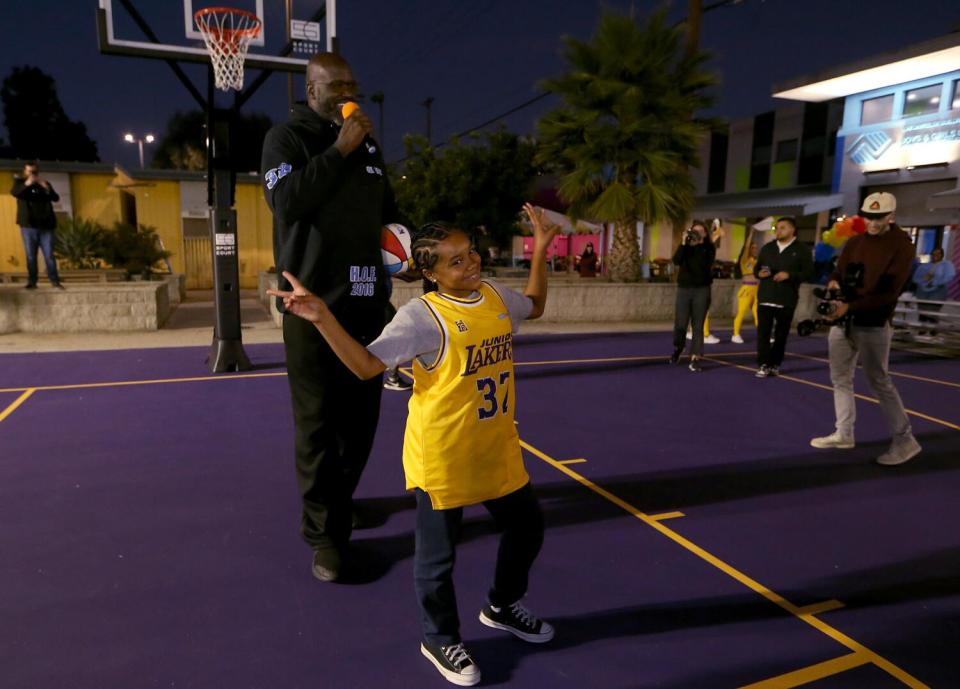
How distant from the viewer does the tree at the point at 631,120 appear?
1316cm

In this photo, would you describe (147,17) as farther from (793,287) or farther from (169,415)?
(793,287)

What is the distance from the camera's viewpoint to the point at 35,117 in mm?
44812

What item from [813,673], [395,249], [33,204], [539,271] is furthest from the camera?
[33,204]

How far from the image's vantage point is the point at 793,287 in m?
8.02

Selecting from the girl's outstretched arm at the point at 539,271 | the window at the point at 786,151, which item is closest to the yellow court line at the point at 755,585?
the girl's outstretched arm at the point at 539,271

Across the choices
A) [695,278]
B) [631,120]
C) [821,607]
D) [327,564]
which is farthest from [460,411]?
→ [631,120]

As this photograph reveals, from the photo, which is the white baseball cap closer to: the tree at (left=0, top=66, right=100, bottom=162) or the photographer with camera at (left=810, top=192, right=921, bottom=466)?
the photographer with camera at (left=810, top=192, right=921, bottom=466)

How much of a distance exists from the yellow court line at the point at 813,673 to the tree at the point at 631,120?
37.1ft

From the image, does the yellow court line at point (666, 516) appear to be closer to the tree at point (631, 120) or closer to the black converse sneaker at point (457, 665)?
the black converse sneaker at point (457, 665)

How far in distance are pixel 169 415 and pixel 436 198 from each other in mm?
10956

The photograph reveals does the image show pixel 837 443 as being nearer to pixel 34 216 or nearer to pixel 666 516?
pixel 666 516

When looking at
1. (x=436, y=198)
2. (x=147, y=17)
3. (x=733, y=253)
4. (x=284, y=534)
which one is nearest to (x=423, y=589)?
(x=284, y=534)

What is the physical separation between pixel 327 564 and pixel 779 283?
682cm

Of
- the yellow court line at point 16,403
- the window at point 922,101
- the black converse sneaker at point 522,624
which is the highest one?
the window at point 922,101
